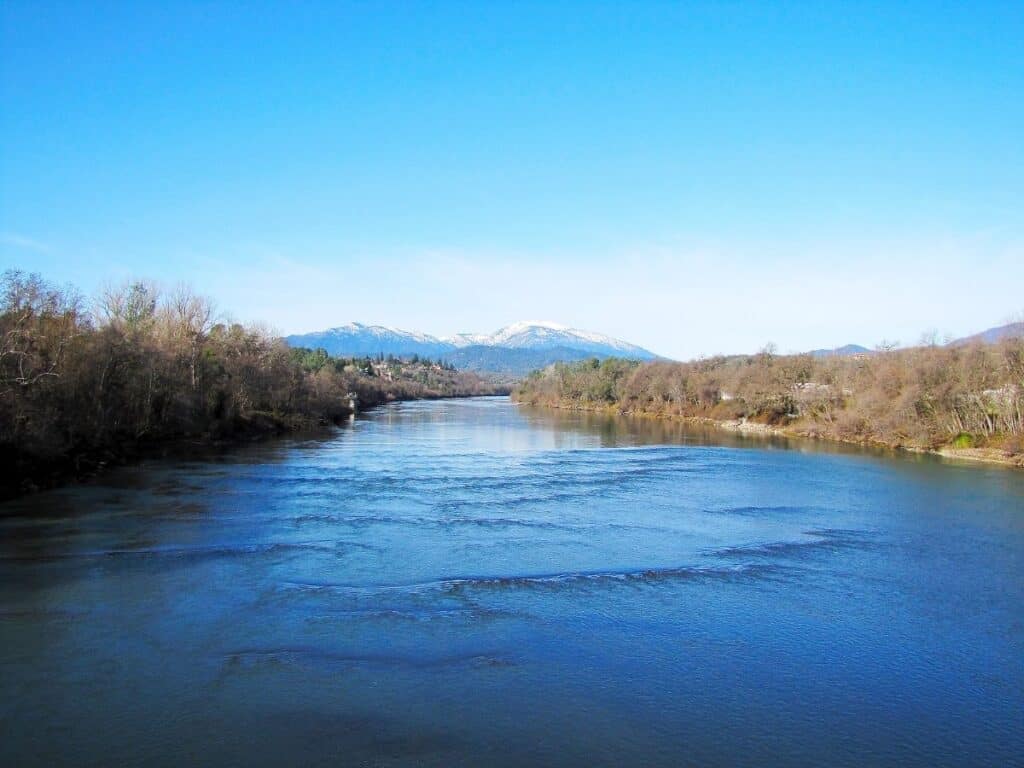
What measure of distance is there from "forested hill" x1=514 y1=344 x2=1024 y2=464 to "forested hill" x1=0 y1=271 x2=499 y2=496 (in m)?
40.5

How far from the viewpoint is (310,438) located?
179ft

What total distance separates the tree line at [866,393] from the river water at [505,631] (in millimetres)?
19516

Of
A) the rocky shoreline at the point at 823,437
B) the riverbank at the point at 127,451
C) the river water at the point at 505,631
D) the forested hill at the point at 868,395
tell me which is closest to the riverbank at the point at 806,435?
the rocky shoreline at the point at 823,437

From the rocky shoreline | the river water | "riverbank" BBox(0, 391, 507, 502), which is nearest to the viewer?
the river water

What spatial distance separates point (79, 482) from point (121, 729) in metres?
23.1

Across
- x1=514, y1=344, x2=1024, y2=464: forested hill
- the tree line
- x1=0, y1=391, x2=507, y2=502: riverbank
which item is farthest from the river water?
the tree line

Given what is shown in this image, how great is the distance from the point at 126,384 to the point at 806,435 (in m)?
48.7

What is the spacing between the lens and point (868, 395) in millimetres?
52062

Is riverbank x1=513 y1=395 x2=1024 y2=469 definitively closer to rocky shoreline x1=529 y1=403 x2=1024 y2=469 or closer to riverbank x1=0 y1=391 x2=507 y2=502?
rocky shoreline x1=529 y1=403 x2=1024 y2=469

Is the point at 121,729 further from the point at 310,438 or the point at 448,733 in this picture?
the point at 310,438

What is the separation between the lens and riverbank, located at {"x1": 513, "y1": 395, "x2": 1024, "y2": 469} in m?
41.5

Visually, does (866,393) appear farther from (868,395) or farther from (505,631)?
(505,631)

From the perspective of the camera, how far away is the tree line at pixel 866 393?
4406cm

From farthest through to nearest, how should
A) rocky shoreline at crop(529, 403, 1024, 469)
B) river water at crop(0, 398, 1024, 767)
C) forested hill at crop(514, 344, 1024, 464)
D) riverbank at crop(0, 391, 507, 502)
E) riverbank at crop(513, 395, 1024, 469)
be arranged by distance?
forested hill at crop(514, 344, 1024, 464)
riverbank at crop(513, 395, 1024, 469)
rocky shoreline at crop(529, 403, 1024, 469)
riverbank at crop(0, 391, 507, 502)
river water at crop(0, 398, 1024, 767)
